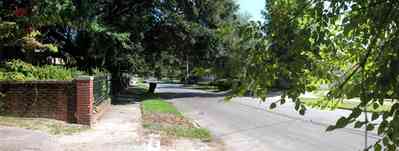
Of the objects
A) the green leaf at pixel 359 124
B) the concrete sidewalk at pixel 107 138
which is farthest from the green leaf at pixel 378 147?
the concrete sidewalk at pixel 107 138

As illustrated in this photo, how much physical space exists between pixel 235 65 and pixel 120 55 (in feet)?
110

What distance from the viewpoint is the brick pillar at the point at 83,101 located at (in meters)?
15.0

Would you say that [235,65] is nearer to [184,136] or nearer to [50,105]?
[184,136]

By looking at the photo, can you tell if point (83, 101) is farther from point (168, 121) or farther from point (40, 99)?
point (168, 121)

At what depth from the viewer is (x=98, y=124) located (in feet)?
53.1

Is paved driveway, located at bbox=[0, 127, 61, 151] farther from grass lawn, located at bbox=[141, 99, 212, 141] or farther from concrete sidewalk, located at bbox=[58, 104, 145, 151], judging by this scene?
grass lawn, located at bbox=[141, 99, 212, 141]

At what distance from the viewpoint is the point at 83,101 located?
15016 mm

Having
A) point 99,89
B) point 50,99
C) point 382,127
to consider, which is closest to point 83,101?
point 50,99

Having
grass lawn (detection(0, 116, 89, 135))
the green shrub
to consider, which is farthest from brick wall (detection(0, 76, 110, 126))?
the green shrub

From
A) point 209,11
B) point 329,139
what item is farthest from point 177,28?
point 329,139

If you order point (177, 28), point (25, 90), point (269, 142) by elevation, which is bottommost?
point (269, 142)

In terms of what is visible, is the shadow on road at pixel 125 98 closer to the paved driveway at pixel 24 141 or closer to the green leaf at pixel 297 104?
the paved driveway at pixel 24 141

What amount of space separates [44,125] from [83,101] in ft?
4.67

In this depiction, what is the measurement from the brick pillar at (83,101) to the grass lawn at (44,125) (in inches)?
14.3
